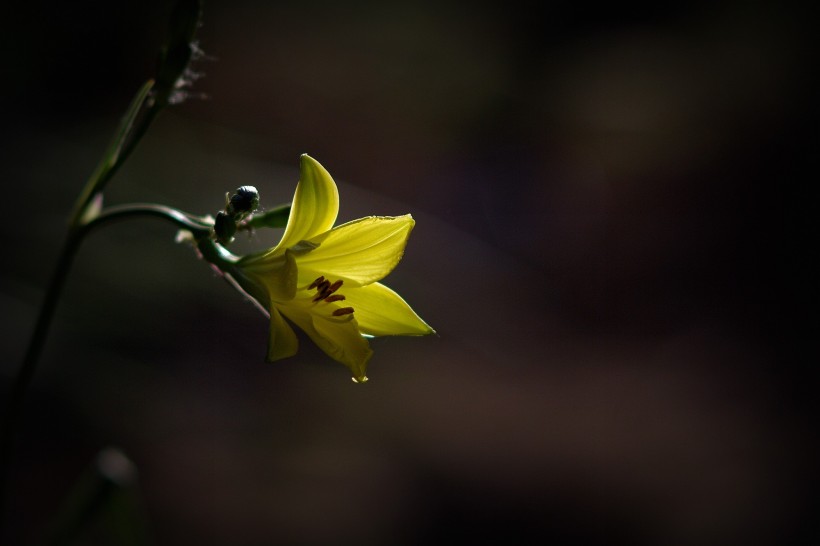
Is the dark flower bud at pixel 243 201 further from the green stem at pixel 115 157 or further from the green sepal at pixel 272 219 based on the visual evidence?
the green stem at pixel 115 157

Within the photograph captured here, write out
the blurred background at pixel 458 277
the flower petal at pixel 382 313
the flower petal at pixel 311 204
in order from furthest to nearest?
the blurred background at pixel 458 277 < the flower petal at pixel 382 313 < the flower petal at pixel 311 204

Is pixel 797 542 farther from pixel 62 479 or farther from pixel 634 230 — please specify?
pixel 62 479

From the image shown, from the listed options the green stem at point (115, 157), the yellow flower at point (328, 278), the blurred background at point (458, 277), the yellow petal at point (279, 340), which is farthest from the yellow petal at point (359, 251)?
the blurred background at point (458, 277)

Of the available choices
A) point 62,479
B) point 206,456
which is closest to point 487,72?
point 206,456

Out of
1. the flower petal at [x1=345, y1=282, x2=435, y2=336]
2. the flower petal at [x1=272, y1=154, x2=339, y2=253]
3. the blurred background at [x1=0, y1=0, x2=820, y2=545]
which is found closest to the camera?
the flower petal at [x1=272, y1=154, x2=339, y2=253]

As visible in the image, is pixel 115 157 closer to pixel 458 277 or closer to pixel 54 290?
pixel 54 290

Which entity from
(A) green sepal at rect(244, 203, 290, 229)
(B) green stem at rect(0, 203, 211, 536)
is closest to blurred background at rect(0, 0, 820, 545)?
(B) green stem at rect(0, 203, 211, 536)

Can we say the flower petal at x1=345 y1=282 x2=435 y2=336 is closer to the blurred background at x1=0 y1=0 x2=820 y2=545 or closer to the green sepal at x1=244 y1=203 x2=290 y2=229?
the green sepal at x1=244 y1=203 x2=290 y2=229
